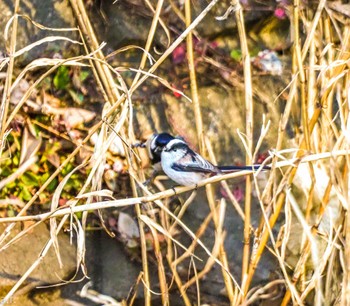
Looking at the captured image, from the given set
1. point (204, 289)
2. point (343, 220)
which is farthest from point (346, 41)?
point (204, 289)

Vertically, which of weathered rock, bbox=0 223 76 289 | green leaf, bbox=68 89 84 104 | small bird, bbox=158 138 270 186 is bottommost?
weathered rock, bbox=0 223 76 289

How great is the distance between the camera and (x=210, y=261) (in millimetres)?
4199

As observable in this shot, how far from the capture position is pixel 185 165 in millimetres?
3484

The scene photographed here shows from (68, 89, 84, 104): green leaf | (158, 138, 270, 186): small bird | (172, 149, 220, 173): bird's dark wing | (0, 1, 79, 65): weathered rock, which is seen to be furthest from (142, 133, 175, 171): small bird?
(0, 1, 79, 65): weathered rock

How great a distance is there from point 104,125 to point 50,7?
4.69 ft

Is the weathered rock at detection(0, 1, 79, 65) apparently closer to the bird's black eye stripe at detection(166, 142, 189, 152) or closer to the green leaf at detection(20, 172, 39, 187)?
the green leaf at detection(20, 172, 39, 187)

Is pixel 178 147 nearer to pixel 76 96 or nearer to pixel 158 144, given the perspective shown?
pixel 158 144

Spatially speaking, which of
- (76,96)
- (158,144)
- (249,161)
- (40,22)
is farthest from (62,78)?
(249,161)

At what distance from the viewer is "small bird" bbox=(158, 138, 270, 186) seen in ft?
11.3

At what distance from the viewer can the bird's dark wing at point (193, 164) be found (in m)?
3.43

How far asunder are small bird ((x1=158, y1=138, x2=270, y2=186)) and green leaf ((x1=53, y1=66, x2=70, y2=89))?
98 centimetres

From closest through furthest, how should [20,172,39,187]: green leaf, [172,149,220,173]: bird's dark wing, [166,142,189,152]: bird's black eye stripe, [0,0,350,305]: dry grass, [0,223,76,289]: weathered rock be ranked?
[0,0,350,305]: dry grass, [172,149,220,173]: bird's dark wing, [166,142,189,152]: bird's black eye stripe, [0,223,76,289]: weathered rock, [20,172,39,187]: green leaf

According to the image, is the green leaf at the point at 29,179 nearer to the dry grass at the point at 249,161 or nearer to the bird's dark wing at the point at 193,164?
the dry grass at the point at 249,161

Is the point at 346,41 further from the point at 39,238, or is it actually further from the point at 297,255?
the point at 39,238
